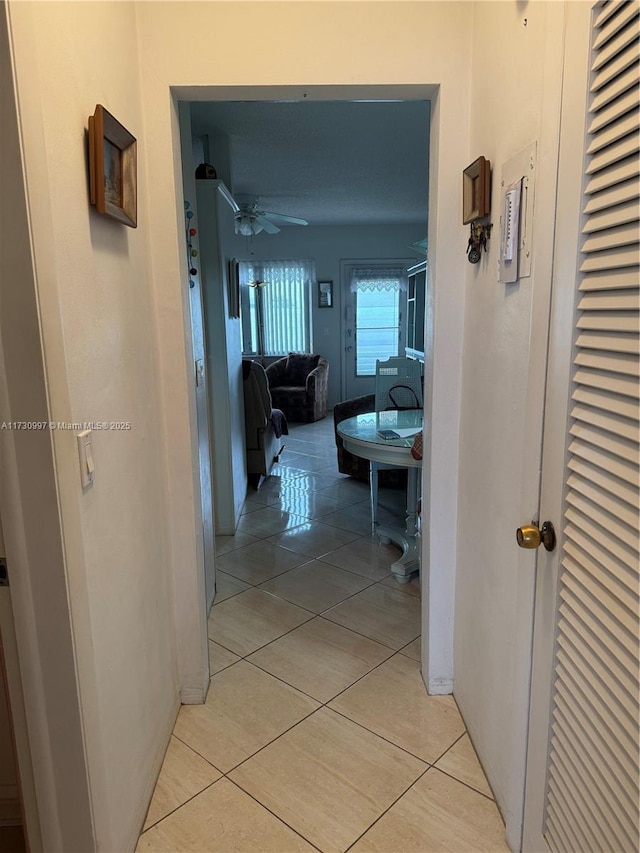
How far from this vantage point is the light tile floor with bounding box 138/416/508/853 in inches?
60.6

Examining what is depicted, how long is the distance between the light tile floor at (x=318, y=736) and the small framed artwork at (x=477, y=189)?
1.68m

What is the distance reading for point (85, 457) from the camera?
1.18 metres

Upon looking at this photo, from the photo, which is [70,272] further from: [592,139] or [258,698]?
[258,698]

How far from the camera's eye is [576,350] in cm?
104

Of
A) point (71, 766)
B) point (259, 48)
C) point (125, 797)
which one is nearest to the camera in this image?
point (71, 766)

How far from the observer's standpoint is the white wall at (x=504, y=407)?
1.21 meters

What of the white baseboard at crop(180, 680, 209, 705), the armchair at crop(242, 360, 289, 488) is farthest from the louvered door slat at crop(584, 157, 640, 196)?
the armchair at crop(242, 360, 289, 488)

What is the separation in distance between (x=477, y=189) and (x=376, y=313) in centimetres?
654

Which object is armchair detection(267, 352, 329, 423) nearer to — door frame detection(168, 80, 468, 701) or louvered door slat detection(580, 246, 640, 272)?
door frame detection(168, 80, 468, 701)

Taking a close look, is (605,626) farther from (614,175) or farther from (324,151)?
(324,151)

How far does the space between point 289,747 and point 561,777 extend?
986mm

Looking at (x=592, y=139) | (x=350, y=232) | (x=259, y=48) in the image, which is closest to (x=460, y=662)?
(x=592, y=139)

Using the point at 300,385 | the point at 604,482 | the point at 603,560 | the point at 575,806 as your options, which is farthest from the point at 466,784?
the point at 300,385

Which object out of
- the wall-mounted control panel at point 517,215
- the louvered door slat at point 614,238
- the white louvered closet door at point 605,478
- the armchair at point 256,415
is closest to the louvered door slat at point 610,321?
the white louvered closet door at point 605,478
